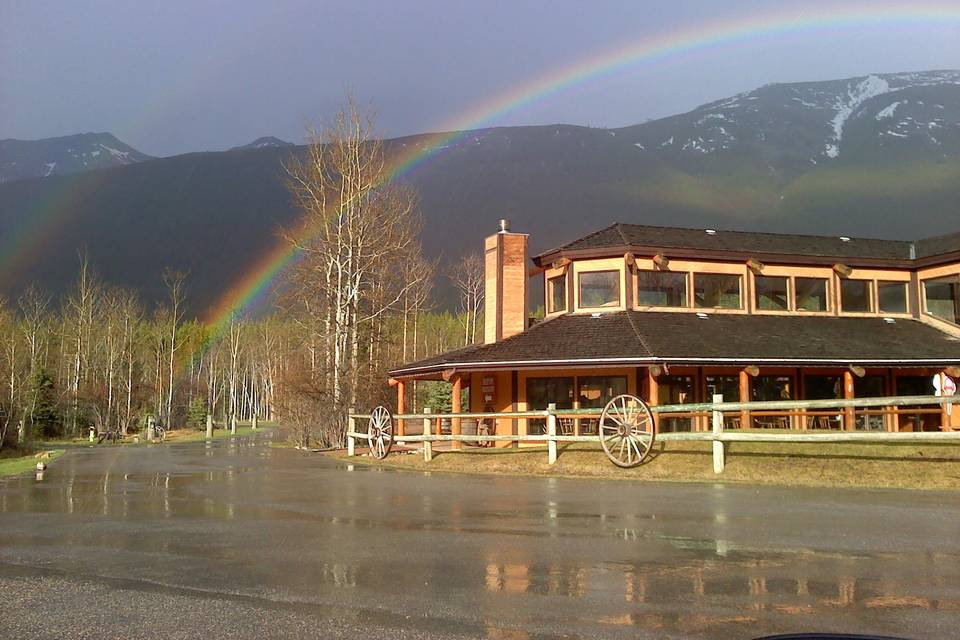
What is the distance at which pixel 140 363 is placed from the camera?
6781cm

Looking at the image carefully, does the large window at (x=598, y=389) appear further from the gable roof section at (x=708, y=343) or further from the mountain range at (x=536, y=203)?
the mountain range at (x=536, y=203)

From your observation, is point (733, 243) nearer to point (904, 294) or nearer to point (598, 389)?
point (904, 294)

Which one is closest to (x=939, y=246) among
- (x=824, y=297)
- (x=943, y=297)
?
(x=943, y=297)

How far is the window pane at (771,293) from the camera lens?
26.9m

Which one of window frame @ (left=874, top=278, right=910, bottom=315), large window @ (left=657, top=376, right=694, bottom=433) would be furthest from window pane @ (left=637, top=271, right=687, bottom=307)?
window frame @ (left=874, top=278, right=910, bottom=315)

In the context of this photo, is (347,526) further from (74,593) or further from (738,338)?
(738,338)

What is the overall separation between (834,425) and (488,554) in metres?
20.3

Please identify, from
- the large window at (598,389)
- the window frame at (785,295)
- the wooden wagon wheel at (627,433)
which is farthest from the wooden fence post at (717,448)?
the window frame at (785,295)

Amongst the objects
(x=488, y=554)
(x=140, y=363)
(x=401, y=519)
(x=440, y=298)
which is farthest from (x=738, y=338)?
(x=440, y=298)

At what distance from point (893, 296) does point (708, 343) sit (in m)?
9.51

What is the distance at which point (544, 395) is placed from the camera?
24.8m

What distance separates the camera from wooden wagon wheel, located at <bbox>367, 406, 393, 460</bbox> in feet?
72.0

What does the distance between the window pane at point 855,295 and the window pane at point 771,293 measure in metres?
2.16

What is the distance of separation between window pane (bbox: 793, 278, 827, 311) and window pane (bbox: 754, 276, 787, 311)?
0.53 metres
